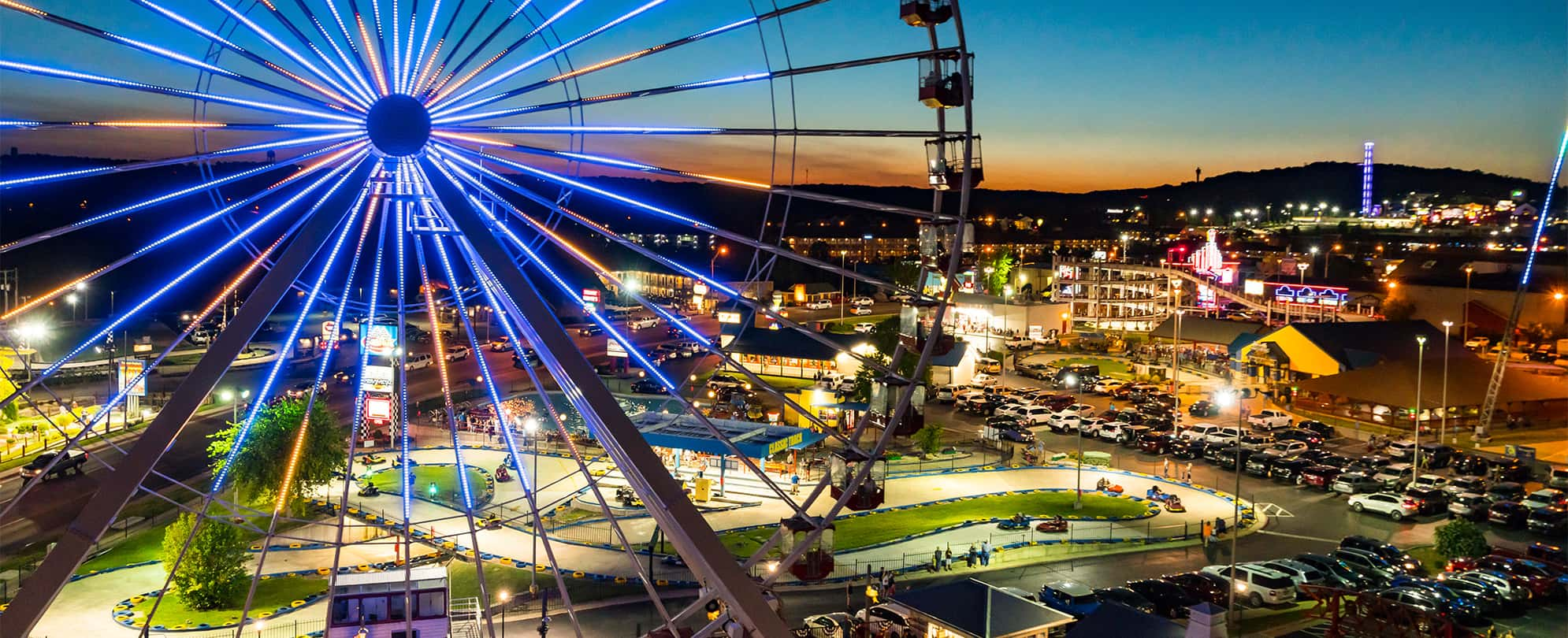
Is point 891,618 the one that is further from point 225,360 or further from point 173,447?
point 173,447

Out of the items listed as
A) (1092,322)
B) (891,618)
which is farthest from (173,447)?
(1092,322)

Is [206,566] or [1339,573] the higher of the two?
[206,566]

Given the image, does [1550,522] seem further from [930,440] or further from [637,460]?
[637,460]

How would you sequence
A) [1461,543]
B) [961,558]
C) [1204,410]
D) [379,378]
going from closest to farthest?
[1461,543] < [961,558] < [379,378] < [1204,410]

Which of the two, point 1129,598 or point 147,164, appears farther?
point 1129,598

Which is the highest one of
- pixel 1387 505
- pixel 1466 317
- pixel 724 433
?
pixel 724 433

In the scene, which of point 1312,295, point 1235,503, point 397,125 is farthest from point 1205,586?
point 1312,295

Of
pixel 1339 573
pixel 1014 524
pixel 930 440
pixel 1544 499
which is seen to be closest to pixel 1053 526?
pixel 1014 524

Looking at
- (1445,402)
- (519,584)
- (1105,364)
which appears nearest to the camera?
(519,584)

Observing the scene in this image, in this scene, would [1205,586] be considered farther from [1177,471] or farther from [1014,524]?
[1177,471]
